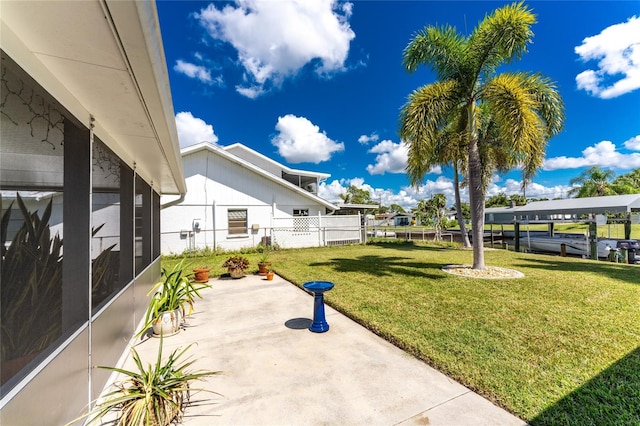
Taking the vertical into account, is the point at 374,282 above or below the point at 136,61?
below

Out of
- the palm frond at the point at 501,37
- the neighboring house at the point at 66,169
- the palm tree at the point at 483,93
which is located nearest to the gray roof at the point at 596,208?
the palm tree at the point at 483,93

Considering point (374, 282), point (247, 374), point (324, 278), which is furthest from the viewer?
point (324, 278)

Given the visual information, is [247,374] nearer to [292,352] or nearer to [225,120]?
[292,352]

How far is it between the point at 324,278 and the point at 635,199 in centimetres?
1391

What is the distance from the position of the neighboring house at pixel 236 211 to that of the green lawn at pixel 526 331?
295 inches

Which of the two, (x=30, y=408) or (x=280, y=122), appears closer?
(x=30, y=408)

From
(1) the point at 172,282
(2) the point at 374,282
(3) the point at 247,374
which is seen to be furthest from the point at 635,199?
(1) the point at 172,282

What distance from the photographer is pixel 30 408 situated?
1.47m

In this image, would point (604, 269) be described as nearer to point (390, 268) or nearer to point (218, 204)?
point (390, 268)

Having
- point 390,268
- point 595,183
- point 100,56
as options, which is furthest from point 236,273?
point 595,183

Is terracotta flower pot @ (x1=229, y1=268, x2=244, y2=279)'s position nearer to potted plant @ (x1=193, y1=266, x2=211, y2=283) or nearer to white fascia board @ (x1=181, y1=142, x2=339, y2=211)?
potted plant @ (x1=193, y1=266, x2=211, y2=283)

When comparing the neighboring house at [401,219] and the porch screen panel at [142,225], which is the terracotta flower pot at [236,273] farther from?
the neighboring house at [401,219]

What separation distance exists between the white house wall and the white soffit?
11.0m

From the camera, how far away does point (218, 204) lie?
13.8 m
